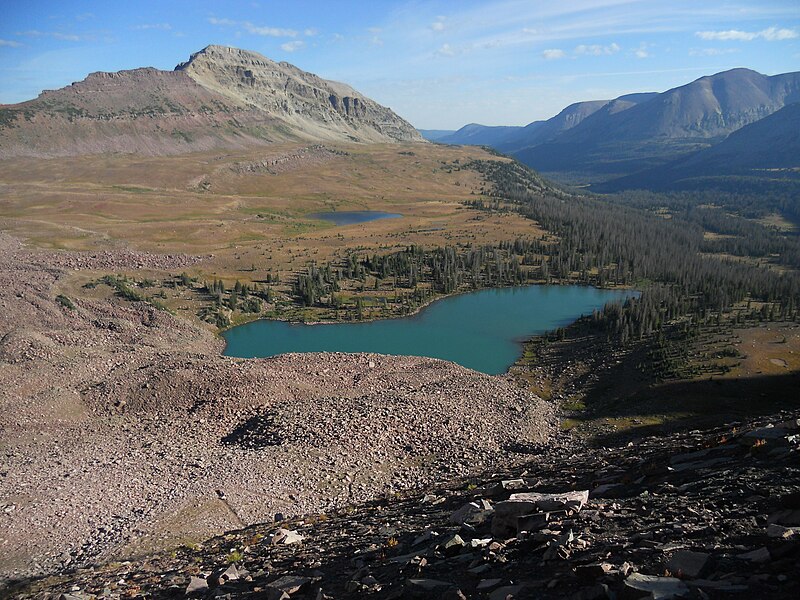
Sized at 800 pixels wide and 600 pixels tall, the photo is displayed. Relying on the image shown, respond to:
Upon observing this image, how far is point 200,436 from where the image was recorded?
3681 cm

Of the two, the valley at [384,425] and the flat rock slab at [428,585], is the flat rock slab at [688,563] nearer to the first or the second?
the valley at [384,425]

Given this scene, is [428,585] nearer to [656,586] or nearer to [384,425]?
[656,586]

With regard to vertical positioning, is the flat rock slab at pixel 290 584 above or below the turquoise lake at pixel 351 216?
below

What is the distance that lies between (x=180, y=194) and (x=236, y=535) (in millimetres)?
173623

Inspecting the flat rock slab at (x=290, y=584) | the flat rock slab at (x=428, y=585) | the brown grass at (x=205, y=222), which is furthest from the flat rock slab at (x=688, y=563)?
the brown grass at (x=205, y=222)

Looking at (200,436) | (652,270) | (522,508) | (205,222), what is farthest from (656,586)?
(205,222)

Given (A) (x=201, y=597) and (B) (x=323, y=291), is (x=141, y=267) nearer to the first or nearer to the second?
(B) (x=323, y=291)

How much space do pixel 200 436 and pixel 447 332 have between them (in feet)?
157

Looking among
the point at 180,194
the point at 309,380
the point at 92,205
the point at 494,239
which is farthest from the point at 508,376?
the point at 180,194

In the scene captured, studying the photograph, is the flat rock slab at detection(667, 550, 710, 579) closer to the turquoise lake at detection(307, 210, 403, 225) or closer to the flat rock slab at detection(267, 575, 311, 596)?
the flat rock slab at detection(267, 575, 311, 596)

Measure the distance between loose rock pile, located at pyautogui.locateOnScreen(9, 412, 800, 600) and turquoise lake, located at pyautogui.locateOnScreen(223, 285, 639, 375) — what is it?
4252 centimetres

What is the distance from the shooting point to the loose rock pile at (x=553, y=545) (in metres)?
11.1

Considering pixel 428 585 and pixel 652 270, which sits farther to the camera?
pixel 652 270

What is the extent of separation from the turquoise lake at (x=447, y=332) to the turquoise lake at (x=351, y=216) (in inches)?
3231
